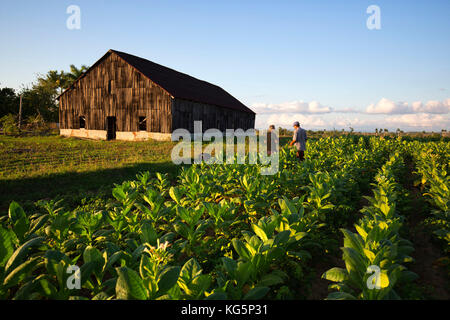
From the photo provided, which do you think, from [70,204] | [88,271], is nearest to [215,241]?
[88,271]

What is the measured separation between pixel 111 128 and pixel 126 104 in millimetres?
3180

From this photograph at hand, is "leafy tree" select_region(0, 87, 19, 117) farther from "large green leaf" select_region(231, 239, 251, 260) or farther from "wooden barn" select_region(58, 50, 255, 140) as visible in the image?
"large green leaf" select_region(231, 239, 251, 260)

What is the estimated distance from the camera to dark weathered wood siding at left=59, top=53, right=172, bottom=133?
71.5 ft

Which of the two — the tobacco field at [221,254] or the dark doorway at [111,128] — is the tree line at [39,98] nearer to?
the dark doorway at [111,128]

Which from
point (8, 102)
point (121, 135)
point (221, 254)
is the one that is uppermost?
point (8, 102)

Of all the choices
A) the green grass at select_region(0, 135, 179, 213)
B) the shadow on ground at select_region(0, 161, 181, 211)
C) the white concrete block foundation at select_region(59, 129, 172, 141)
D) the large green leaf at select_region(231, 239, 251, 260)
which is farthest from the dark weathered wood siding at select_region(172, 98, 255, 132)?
the large green leaf at select_region(231, 239, 251, 260)

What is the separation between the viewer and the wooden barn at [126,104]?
2178 centimetres

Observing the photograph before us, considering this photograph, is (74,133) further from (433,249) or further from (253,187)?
(433,249)

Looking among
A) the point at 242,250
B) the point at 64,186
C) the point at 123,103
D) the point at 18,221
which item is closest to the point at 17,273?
the point at 18,221

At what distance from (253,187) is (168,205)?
1.77 meters

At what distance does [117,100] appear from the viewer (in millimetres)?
23000

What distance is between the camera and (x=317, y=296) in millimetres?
3074

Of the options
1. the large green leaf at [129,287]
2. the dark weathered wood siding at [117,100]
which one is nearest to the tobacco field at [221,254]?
the large green leaf at [129,287]

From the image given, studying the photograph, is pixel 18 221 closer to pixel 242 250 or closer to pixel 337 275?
pixel 242 250
